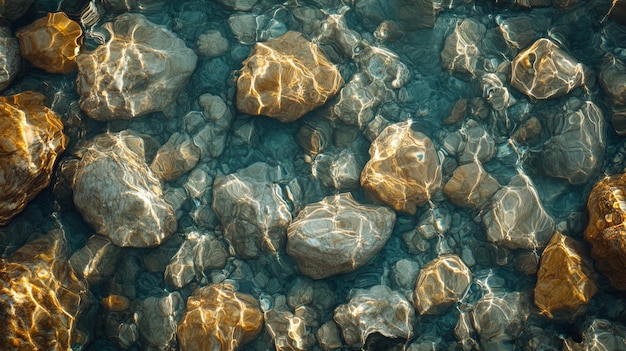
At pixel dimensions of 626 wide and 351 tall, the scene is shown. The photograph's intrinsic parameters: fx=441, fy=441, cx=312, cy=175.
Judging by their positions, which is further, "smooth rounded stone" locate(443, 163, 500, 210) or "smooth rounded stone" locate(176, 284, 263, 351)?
"smooth rounded stone" locate(443, 163, 500, 210)

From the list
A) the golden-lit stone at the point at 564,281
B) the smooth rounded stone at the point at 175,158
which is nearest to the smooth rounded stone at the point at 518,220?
the golden-lit stone at the point at 564,281

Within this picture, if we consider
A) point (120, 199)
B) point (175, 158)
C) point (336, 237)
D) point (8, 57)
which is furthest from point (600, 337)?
Answer: point (8, 57)

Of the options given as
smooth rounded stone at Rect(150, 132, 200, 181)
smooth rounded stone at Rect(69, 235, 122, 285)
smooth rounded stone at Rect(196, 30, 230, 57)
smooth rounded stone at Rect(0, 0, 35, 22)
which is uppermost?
smooth rounded stone at Rect(0, 0, 35, 22)

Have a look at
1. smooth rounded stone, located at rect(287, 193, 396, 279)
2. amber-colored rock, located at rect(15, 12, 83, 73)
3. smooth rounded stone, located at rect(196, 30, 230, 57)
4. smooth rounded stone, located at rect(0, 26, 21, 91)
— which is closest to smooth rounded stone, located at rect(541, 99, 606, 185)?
smooth rounded stone, located at rect(287, 193, 396, 279)

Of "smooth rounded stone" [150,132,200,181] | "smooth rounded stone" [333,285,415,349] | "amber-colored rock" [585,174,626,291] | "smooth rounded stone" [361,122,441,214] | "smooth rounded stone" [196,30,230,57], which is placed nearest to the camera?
"amber-colored rock" [585,174,626,291]

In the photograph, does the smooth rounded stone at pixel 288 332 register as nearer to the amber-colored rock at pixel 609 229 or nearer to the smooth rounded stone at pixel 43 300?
the smooth rounded stone at pixel 43 300

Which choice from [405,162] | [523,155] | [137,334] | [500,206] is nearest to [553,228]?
[500,206]

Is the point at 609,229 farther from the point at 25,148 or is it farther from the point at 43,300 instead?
the point at 25,148

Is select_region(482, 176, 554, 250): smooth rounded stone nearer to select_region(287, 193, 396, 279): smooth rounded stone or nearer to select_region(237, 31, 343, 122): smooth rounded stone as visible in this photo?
select_region(287, 193, 396, 279): smooth rounded stone
